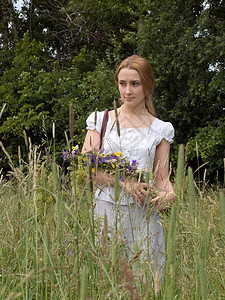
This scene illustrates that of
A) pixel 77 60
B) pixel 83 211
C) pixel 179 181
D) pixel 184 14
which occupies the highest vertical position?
pixel 184 14

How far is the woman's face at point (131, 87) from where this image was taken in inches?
91.5

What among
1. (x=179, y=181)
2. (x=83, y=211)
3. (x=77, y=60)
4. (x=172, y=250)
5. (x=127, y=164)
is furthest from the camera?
(x=77, y=60)

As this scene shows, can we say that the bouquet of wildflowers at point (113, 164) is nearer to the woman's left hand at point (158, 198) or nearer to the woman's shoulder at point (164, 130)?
the woman's left hand at point (158, 198)

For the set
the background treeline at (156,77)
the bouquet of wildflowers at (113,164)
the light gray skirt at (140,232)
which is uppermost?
the background treeline at (156,77)

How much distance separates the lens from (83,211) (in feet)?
3.92

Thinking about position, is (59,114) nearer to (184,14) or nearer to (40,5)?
(184,14)

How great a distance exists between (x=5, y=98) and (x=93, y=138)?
9066 millimetres

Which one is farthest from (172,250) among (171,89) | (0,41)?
(0,41)

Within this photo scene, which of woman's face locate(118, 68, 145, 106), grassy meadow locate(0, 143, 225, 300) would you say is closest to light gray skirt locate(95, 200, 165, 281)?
grassy meadow locate(0, 143, 225, 300)

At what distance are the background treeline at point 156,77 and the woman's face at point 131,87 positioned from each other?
4792mm

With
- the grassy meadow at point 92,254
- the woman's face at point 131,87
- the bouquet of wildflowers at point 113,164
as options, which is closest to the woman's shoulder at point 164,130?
the woman's face at point 131,87

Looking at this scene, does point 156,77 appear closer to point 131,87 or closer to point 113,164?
point 131,87

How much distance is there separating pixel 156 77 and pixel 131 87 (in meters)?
7.38

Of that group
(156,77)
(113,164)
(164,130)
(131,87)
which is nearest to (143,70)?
(131,87)
